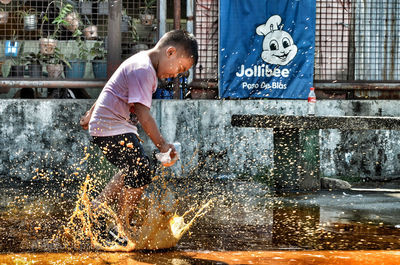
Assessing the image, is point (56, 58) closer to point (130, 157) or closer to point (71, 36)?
point (71, 36)

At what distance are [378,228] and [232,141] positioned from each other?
3.57 meters

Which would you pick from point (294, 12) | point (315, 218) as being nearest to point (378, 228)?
point (315, 218)

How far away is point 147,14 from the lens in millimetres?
8359

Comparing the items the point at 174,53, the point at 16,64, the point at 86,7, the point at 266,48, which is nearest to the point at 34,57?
the point at 16,64

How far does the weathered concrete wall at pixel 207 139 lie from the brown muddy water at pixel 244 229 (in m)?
0.72

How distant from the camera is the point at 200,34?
839 centimetres

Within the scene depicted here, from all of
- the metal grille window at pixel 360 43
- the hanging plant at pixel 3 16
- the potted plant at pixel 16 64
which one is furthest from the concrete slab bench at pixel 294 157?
the hanging plant at pixel 3 16

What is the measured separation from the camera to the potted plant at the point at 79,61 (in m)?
8.40

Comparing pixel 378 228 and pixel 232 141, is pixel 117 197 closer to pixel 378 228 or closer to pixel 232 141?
pixel 378 228

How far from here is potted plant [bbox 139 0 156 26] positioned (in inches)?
330

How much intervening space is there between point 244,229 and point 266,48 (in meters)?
4.32

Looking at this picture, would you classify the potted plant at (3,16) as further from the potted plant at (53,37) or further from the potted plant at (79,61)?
the potted plant at (79,61)

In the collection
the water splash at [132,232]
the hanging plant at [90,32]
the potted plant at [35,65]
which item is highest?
the hanging plant at [90,32]

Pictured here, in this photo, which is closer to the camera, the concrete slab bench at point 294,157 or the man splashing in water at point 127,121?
the man splashing in water at point 127,121
